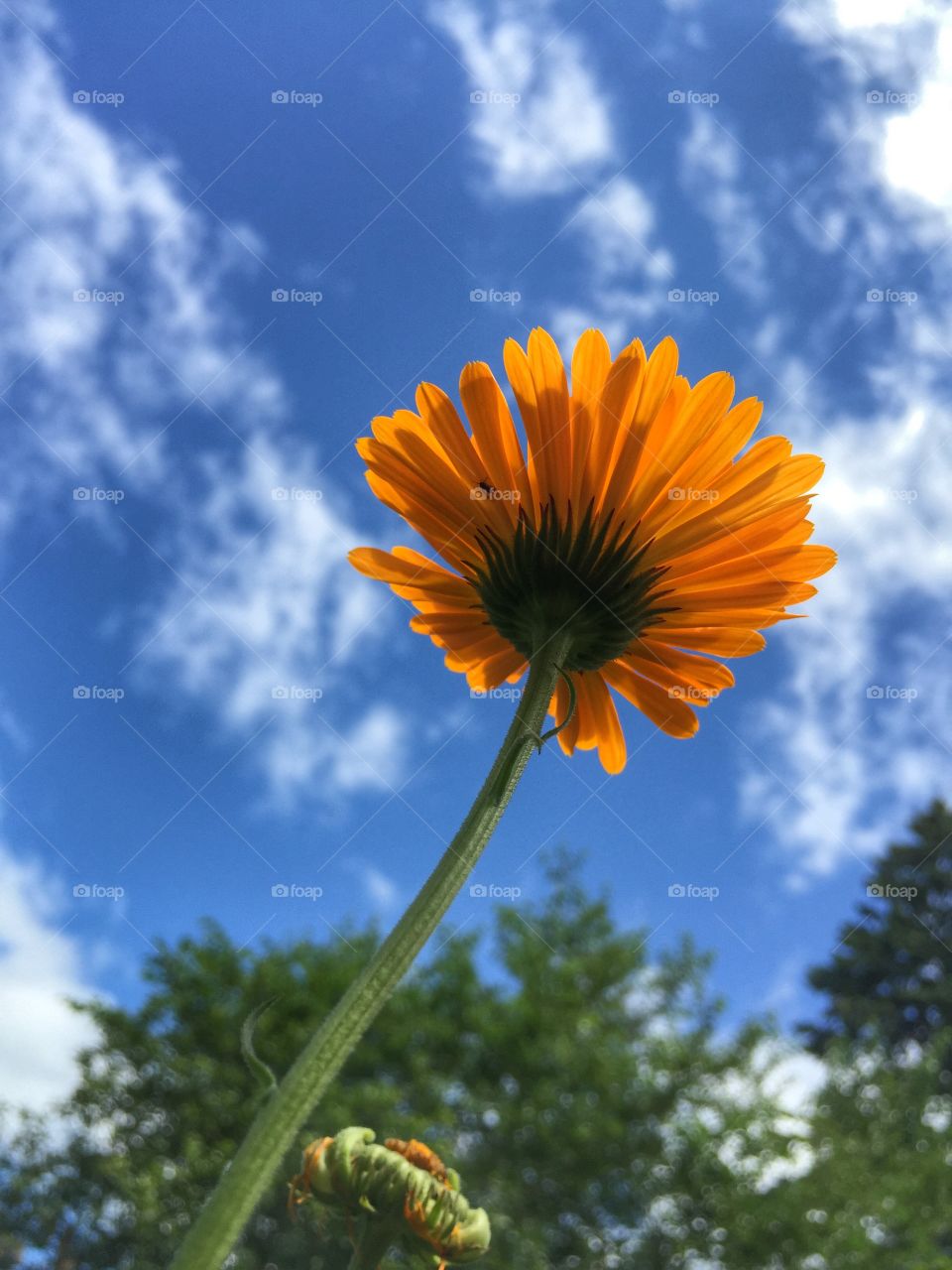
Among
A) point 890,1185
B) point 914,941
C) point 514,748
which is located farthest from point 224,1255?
point 914,941

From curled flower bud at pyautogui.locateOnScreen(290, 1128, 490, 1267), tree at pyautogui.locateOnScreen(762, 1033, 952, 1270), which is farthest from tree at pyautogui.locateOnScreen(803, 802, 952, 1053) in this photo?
curled flower bud at pyautogui.locateOnScreen(290, 1128, 490, 1267)

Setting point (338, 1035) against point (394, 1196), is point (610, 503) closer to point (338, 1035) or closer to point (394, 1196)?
point (338, 1035)

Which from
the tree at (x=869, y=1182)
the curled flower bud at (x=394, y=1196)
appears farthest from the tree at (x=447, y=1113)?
the curled flower bud at (x=394, y=1196)

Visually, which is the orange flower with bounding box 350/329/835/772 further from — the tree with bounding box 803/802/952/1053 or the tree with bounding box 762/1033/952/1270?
the tree with bounding box 803/802/952/1053

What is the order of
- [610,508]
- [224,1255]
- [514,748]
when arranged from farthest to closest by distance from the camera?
[610,508] < [514,748] < [224,1255]

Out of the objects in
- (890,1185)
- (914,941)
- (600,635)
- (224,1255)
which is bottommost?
(224,1255)

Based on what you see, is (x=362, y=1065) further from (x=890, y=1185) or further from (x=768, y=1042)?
(x=890, y=1185)

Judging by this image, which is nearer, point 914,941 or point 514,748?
point 514,748
